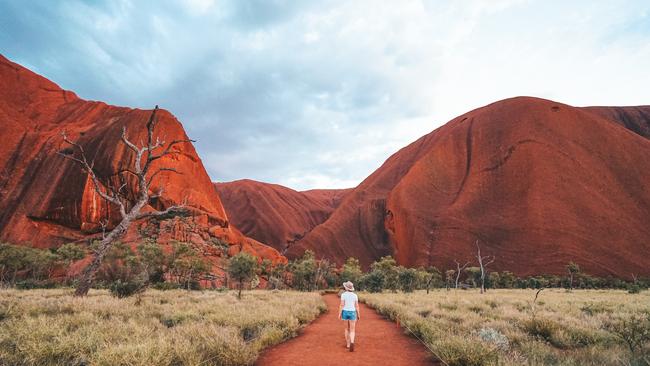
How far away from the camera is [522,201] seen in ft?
227

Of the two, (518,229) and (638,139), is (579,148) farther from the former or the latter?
(518,229)

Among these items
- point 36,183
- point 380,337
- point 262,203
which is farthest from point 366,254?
point 380,337

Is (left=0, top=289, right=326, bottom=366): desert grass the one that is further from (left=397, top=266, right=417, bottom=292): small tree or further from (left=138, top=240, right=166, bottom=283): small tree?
(left=397, top=266, right=417, bottom=292): small tree

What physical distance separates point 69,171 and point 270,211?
272 feet

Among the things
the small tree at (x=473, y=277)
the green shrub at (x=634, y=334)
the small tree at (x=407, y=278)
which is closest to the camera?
the green shrub at (x=634, y=334)

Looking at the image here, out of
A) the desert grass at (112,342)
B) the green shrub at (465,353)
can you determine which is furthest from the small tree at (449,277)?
the green shrub at (465,353)

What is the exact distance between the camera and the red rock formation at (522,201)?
6041cm

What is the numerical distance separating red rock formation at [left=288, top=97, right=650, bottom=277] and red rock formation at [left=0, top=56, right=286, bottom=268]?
120 ft

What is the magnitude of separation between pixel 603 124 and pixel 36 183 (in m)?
137

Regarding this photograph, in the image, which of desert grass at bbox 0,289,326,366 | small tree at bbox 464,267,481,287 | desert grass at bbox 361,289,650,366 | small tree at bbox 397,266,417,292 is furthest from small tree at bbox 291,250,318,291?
desert grass at bbox 0,289,326,366

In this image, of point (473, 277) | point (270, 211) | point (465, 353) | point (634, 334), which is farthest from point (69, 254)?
point (270, 211)

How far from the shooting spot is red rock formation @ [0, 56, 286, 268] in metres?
54.4

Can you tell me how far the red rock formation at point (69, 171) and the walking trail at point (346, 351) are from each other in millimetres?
46631

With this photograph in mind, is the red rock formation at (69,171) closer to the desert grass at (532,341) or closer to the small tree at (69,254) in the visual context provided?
the small tree at (69,254)
